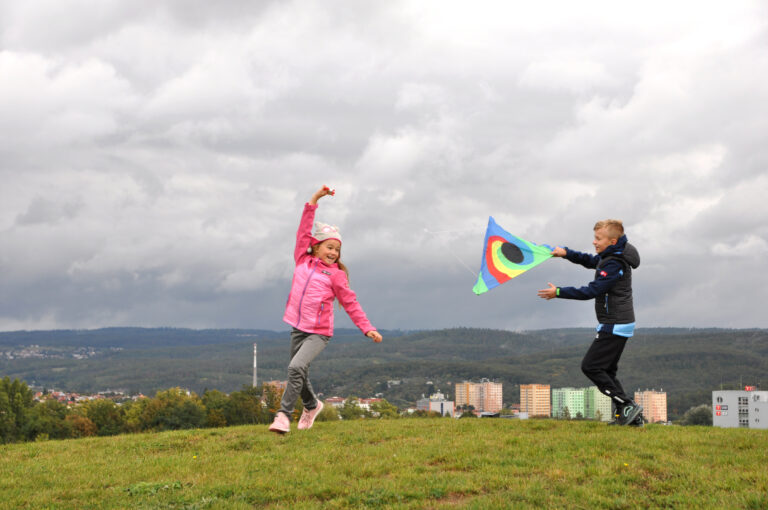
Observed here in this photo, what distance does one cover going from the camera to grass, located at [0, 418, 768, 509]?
7918mm

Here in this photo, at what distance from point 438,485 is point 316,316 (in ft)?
17.0

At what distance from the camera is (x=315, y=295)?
12.8 metres

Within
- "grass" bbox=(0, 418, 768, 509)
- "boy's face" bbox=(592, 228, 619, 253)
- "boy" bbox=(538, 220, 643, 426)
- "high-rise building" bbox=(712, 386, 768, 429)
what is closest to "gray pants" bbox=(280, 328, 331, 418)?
"grass" bbox=(0, 418, 768, 509)

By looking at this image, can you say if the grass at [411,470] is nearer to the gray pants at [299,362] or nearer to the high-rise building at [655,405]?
the gray pants at [299,362]

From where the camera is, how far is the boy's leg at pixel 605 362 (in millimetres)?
12234

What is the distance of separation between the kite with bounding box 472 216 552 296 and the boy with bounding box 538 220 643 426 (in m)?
1.75

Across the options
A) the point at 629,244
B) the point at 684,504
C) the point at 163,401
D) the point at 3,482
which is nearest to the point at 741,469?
the point at 684,504

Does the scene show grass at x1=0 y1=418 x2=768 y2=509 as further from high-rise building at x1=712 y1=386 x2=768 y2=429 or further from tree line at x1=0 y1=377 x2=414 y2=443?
high-rise building at x1=712 y1=386 x2=768 y2=429

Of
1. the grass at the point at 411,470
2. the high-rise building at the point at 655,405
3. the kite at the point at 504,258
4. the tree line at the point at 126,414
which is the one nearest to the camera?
the grass at the point at 411,470

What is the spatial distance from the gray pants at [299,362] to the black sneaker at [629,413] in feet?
18.0

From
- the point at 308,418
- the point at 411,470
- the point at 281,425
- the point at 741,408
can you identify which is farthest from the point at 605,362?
the point at 741,408

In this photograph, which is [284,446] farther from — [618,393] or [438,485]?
[618,393]

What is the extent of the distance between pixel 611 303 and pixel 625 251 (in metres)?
0.94

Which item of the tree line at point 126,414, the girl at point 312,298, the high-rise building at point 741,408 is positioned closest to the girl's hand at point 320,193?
the girl at point 312,298
